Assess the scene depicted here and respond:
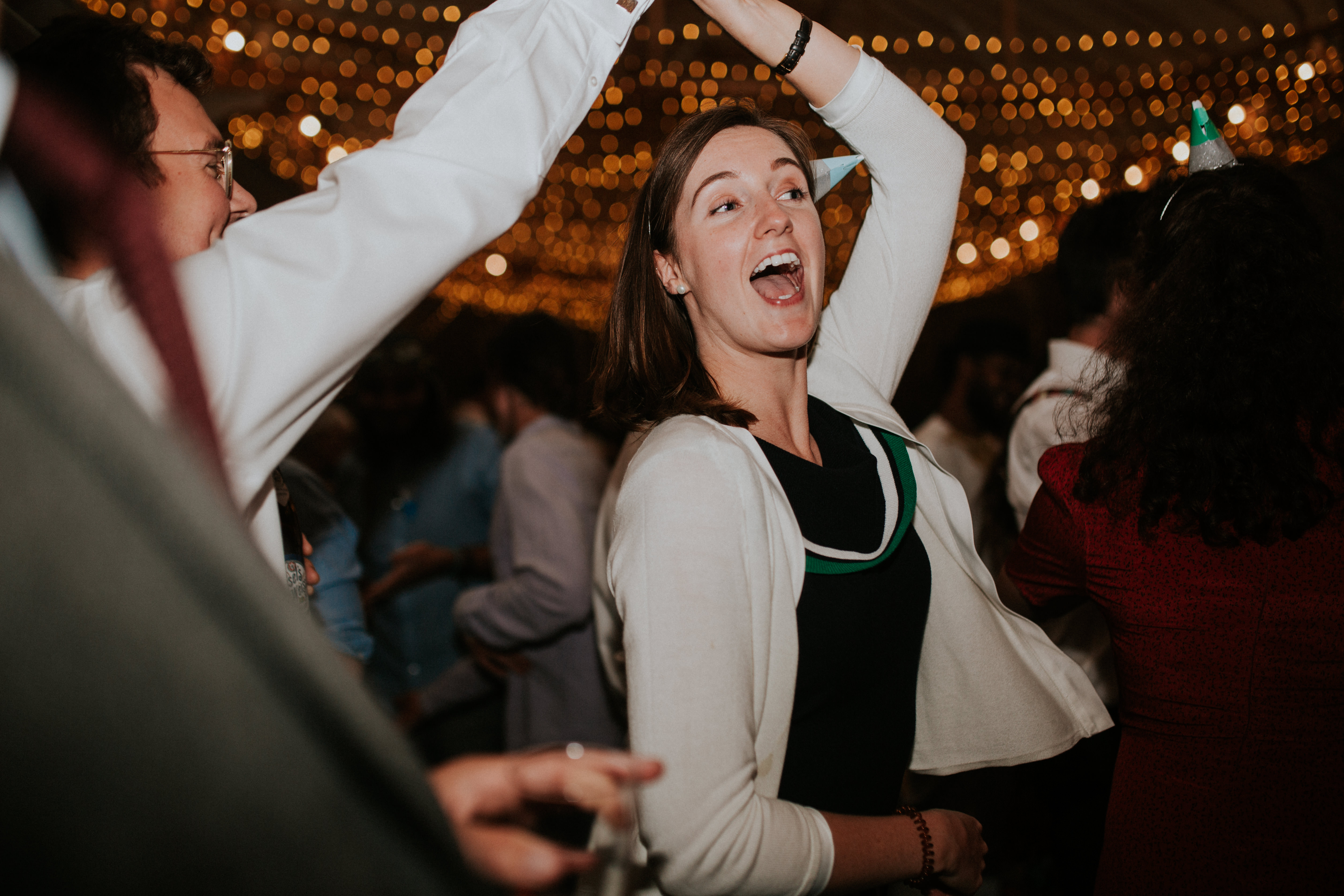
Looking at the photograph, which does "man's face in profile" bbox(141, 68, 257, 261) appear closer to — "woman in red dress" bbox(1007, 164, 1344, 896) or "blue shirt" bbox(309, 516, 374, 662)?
"blue shirt" bbox(309, 516, 374, 662)

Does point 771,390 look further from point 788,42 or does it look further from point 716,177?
point 788,42

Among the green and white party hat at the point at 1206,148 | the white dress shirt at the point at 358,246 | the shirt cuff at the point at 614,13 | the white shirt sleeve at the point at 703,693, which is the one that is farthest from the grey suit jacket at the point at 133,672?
the green and white party hat at the point at 1206,148

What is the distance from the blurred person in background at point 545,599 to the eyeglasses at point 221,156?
1304 mm

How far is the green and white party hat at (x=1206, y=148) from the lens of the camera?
4.09ft

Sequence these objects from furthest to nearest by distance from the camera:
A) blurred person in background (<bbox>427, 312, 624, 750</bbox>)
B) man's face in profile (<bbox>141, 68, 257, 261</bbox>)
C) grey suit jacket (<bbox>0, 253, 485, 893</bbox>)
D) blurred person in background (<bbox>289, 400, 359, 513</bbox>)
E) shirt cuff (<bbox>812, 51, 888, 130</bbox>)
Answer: blurred person in background (<bbox>289, 400, 359, 513</bbox>), blurred person in background (<bbox>427, 312, 624, 750</bbox>), shirt cuff (<bbox>812, 51, 888, 130</bbox>), man's face in profile (<bbox>141, 68, 257, 261</bbox>), grey suit jacket (<bbox>0, 253, 485, 893</bbox>)

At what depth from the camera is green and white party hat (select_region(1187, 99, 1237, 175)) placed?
1246 mm

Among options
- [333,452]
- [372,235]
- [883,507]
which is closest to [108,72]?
[372,235]

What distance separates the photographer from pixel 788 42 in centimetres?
108

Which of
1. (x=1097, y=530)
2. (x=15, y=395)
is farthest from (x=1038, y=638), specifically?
(x=15, y=395)

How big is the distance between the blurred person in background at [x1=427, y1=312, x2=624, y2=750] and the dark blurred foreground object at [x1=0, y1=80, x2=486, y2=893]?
71.8 inches

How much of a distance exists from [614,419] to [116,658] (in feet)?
2.99

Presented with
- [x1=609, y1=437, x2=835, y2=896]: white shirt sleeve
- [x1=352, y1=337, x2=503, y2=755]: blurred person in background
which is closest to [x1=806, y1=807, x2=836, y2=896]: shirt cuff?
[x1=609, y1=437, x2=835, y2=896]: white shirt sleeve

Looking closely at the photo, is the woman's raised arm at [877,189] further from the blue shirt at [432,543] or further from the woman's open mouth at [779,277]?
the blue shirt at [432,543]

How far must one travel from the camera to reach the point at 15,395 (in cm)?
25
